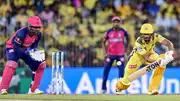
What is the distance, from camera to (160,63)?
55.7ft

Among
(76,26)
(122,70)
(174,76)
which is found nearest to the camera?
(122,70)

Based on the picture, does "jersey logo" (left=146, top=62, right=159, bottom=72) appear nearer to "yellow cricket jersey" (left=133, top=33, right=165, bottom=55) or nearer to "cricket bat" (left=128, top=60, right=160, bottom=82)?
"cricket bat" (left=128, top=60, right=160, bottom=82)

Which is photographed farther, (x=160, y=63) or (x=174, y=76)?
(x=174, y=76)

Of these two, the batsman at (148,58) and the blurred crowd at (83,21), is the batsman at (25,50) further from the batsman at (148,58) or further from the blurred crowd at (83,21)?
the blurred crowd at (83,21)

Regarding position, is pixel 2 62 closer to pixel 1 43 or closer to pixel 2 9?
pixel 1 43

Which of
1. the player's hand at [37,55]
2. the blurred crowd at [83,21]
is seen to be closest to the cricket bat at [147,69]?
the player's hand at [37,55]

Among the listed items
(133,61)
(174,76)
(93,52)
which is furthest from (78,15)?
(133,61)

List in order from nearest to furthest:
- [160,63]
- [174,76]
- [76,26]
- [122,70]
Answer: [160,63] → [122,70] → [174,76] → [76,26]

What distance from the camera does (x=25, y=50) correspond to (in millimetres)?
17859

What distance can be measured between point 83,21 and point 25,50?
25.5ft

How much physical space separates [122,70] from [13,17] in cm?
675

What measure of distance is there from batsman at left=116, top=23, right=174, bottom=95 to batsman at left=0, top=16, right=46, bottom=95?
2.36 meters

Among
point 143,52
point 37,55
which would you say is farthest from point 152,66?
point 37,55

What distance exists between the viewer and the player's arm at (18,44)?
17.6 metres
